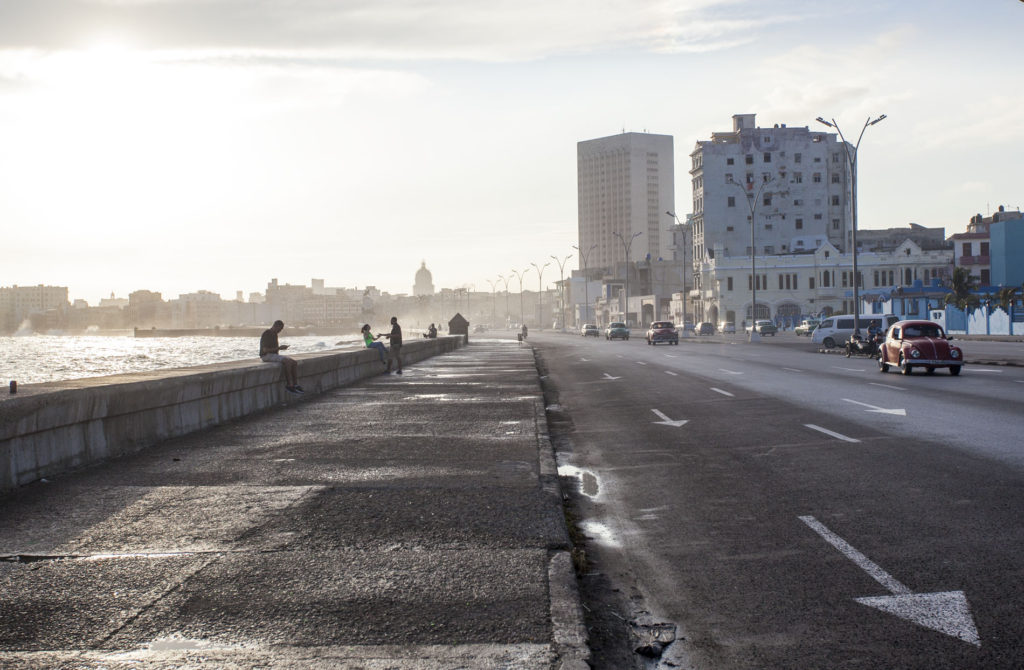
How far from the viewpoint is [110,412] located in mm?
11195

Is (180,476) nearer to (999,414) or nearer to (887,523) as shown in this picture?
(887,523)

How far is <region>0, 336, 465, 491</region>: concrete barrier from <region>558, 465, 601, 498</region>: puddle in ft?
17.7

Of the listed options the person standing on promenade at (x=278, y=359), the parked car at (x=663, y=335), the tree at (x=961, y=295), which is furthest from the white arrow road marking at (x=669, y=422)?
the tree at (x=961, y=295)

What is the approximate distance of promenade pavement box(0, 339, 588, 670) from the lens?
4.59 metres

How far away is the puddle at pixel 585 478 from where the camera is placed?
369 inches

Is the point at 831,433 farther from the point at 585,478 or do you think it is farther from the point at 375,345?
the point at 375,345

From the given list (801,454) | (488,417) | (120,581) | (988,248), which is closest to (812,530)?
(801,454)

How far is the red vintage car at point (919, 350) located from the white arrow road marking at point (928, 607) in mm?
22130

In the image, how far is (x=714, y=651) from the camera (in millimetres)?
4660

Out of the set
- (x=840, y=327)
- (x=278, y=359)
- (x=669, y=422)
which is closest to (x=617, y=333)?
(x=840, y=327)

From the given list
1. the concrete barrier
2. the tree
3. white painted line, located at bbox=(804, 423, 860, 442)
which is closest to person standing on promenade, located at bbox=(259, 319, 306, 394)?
the concrete barrier

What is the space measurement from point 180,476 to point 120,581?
4.19 m

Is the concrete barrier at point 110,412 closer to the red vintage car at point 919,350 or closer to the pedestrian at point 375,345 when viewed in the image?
the pedestrian at point 375,345

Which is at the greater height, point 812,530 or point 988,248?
point 988,248
